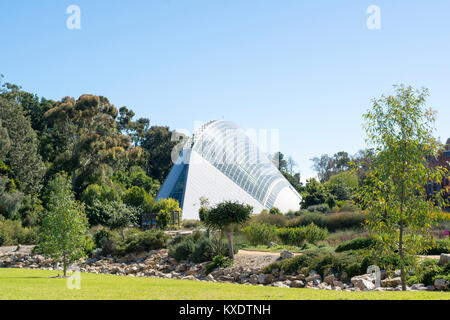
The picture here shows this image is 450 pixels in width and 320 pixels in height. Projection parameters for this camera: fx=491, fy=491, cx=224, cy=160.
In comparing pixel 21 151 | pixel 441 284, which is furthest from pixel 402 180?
pixel 21 151

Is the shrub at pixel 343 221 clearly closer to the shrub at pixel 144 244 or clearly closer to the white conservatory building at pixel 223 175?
the shrub at pixel 144 244

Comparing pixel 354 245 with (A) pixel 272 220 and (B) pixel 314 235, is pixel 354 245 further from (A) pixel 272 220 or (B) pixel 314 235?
(A) pixel 272 220

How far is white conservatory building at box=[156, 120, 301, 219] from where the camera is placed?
145 ft

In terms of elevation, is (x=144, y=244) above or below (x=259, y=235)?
below

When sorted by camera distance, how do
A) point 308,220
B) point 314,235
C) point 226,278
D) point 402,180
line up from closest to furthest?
point 402,180 < point 226,278 < point 314,235 < point 308,220

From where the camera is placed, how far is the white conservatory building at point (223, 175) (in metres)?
44.3

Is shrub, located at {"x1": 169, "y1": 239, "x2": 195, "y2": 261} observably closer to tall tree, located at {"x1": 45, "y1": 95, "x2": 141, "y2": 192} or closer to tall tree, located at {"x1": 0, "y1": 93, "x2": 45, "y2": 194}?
tall tree, located at {"x1": 0, "y1": 93, "x2": 45, "y2": 194}

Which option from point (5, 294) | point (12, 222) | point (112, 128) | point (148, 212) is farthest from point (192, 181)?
point (5, 294)

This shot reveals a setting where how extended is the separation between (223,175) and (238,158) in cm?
422

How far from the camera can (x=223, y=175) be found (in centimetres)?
4725

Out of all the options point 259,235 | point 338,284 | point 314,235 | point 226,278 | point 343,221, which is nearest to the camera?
point 338,284

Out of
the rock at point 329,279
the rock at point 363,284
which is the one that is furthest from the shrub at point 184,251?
the rock at point 363,284

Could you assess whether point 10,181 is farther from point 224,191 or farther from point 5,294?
point 5,294

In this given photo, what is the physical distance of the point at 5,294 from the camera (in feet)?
34.7
